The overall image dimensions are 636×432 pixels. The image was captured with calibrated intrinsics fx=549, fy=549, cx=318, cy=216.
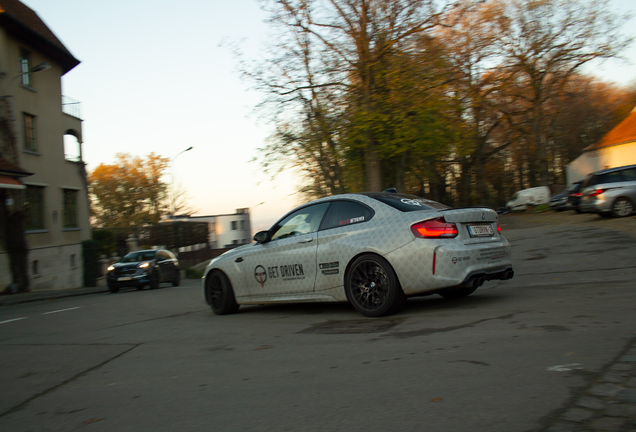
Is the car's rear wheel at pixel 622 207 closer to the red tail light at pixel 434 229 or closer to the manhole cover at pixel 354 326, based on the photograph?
the red tail light at pixel 434 229

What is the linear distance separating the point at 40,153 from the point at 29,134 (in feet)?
2.97

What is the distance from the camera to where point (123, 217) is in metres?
63.9

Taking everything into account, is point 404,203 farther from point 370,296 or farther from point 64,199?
point 64,199

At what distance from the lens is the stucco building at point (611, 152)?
4184cm

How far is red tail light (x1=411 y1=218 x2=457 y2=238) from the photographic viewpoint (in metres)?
6.06

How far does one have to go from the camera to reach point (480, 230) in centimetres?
648

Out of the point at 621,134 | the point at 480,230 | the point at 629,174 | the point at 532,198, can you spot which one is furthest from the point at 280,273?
the point at 621,134

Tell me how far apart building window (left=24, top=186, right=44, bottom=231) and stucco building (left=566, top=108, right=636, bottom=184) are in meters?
39.3

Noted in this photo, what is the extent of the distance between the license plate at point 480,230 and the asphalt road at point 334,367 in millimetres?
858

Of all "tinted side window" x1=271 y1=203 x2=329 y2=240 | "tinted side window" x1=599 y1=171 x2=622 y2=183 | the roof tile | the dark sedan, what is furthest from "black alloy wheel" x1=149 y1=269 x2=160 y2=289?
the roof tile

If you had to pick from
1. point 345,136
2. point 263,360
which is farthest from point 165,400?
point 345,136

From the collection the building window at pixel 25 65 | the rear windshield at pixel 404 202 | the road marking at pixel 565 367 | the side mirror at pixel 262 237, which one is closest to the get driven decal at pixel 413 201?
the rear windshield at pixel 404 202

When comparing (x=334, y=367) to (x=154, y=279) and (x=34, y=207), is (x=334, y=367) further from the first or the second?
(x=34, y=207)

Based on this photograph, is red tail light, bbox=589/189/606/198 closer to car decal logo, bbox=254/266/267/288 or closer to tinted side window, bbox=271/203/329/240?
tinted side window, bbox=271/203/329/240
